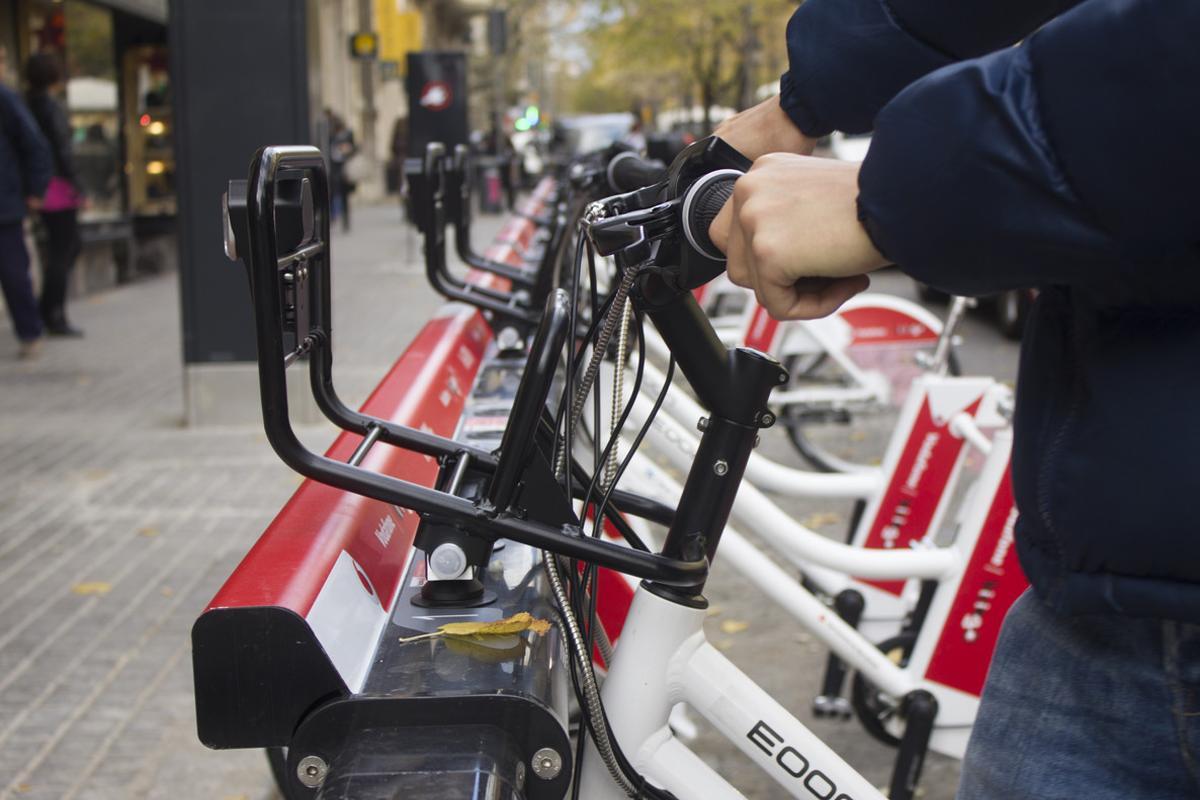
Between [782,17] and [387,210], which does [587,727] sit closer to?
[782,17]

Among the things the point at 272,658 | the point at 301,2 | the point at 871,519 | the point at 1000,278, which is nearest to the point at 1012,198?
the point at 1000,278

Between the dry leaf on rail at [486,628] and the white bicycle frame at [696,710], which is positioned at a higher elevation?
the dry leaf on rail at [486,628]

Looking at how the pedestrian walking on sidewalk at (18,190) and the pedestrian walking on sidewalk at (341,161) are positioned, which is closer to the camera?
the pedestrian walking on sidewalk at (18,190)

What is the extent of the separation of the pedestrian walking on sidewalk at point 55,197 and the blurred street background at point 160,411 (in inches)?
12.8

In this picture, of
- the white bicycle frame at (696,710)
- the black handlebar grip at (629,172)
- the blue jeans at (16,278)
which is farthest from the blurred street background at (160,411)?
the white bicycle frame at (696,710)

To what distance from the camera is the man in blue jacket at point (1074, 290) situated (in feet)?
3.23

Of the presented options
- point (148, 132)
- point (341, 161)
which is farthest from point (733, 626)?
point (341, 161)

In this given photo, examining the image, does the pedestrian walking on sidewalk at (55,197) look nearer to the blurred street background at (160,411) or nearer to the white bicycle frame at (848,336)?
the blurred street background at (160,411)

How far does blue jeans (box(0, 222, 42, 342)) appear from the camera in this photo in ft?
29.0

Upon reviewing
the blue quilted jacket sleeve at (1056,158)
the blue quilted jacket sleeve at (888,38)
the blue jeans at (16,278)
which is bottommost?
the blue jeans at (16,278)

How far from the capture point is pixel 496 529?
1.54 meters

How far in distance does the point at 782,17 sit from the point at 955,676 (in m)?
22.8

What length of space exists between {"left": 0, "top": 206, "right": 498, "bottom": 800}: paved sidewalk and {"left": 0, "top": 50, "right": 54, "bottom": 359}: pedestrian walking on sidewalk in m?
0.40

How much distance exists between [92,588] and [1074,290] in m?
4.24
